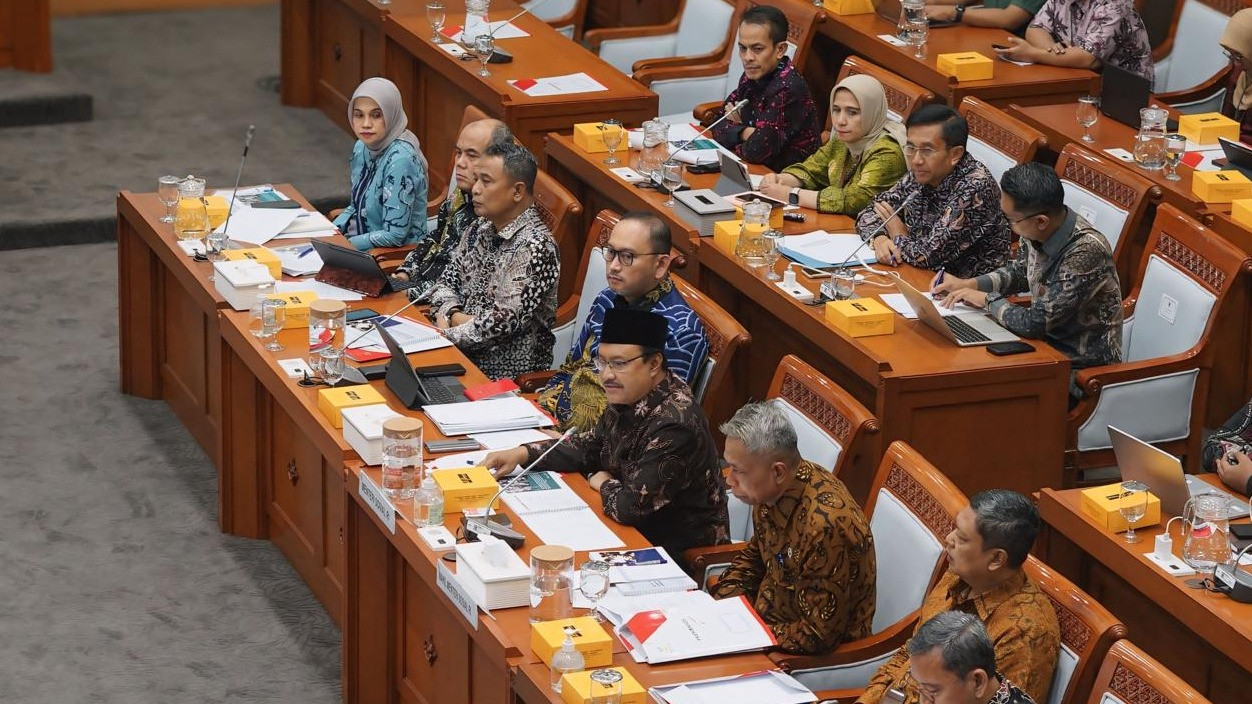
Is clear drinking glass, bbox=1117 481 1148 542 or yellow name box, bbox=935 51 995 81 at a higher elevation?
yellow name box, bbox=935 51 995 81

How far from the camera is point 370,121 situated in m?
6.51

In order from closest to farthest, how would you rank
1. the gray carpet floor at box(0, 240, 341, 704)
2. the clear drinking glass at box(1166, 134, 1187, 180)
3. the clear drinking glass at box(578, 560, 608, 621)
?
the clear drinking glass at box(578, 560, 608, 621) < the gray carpet floor at box(0, 240, 341, 704) < the clear drinking glass at box(1166, 134, 1187, 180)

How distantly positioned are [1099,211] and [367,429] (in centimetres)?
269

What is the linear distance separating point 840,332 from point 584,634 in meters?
1.75

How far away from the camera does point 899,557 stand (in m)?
4.41

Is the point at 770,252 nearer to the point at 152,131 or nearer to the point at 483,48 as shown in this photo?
the point at 483,48

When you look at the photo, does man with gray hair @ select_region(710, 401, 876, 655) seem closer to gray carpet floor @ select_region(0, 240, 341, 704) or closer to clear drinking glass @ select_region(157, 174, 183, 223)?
gray carpet floor @ select_region(0, 240, 341, 704)

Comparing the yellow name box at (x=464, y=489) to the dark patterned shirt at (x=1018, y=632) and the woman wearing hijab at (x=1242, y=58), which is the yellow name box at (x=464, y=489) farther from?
the woman wearing hijab at (x=1242, y=58)

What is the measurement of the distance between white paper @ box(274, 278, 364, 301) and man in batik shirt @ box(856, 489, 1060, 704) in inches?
96.8

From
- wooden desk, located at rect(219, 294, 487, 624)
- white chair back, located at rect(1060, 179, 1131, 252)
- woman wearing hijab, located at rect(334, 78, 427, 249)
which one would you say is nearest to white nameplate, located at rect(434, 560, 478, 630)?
wooden desk, located at rect(219, 294, 487, 624)

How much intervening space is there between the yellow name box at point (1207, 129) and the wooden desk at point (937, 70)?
0.51 metres

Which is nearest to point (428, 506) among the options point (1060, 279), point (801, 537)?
point (801, 537)

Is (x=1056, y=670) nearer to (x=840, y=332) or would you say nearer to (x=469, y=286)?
(x=840, y=332)

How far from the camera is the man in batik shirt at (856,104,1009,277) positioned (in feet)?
19.4
